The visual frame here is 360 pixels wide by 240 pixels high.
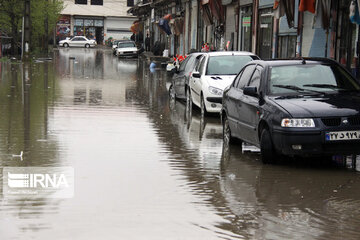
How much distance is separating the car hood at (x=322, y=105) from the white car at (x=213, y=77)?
5.71 m

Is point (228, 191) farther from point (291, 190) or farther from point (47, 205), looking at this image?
point (47, 205)

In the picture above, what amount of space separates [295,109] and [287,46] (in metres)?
15.9

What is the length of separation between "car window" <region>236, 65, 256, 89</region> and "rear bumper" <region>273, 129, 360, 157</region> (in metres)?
2.14

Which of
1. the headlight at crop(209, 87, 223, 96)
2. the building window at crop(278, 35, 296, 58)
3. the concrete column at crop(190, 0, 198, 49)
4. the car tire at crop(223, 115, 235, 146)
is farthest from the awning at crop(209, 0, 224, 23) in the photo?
the car tire at crop(223, 115, 235, 146)

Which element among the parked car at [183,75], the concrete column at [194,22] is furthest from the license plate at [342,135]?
the concrete column at [194,22]

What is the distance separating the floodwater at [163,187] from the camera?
604 cm

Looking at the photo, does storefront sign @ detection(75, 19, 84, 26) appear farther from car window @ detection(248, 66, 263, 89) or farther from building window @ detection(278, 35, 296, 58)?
car window @ detection(248, 66, 263, 89)

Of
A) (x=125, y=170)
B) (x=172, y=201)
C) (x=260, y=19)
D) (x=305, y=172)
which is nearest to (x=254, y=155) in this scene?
(x=305, y=172)

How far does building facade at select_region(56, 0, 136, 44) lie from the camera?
10275cm

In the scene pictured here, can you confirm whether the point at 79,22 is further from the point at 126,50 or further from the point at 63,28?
the point at 126,50

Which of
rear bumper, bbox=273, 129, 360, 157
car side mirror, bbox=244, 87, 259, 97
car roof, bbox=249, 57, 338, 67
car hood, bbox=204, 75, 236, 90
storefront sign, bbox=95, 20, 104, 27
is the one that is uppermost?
storefront sign, bbox=95, 20, 104, 27

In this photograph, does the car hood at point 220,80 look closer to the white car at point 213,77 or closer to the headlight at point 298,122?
the white car at point 213,77

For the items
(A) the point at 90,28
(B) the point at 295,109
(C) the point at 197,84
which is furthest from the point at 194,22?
(A) the point at 90,28

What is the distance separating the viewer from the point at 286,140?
8859 millimetres
